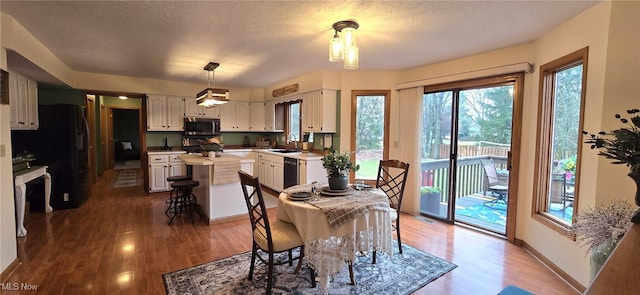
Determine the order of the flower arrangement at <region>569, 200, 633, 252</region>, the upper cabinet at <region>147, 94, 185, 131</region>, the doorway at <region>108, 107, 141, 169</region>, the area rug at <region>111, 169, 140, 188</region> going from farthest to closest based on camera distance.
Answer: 1. the doorway at <region>108, 107, 141, 169</region>
2. the area rug at <region>111, 169, 140, 188</region>
3. the upper cabinet at <region>147, 94, 185, 131</region>
4. the flower arrangement at <region>569, 200, 633, 252</region>

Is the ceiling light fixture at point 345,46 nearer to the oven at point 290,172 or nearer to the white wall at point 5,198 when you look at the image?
the oven at point 290,172

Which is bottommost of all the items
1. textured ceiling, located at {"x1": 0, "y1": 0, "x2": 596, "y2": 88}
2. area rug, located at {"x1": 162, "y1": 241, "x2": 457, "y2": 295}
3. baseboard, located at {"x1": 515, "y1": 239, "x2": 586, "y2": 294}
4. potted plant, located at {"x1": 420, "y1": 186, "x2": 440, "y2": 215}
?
area rug, located at {"x1": 162, "y1": 241, "x2": 457, "y2": 295}

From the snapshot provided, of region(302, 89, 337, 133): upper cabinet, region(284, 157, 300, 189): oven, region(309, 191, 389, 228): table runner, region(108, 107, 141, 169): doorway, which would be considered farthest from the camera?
region(108, 107, 141, 169): doorway

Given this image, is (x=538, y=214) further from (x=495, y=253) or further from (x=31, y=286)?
(x=31, y=286)

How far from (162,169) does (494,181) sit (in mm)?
5765

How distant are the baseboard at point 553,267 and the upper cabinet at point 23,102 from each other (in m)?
6.16

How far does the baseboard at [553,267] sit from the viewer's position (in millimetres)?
2387

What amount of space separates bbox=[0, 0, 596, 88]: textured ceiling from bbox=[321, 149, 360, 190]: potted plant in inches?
48.1

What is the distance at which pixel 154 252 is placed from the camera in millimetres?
2988

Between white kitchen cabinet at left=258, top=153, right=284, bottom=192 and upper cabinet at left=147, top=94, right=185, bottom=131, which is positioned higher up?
upper cabinet at left=147, top=94, right=185, bottom=131

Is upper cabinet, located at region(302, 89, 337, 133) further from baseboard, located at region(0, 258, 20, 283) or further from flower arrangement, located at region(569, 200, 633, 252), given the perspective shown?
baseboard, located at region(0, 258, 20, 283)

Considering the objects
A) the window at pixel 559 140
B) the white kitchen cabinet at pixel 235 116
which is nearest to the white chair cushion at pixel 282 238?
the window at pixel 559 140

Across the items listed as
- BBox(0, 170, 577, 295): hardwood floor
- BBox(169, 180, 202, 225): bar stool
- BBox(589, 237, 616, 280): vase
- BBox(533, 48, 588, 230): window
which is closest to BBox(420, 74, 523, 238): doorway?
BBox(533, 48, 588, 230): window

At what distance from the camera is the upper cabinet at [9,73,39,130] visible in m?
3.49
